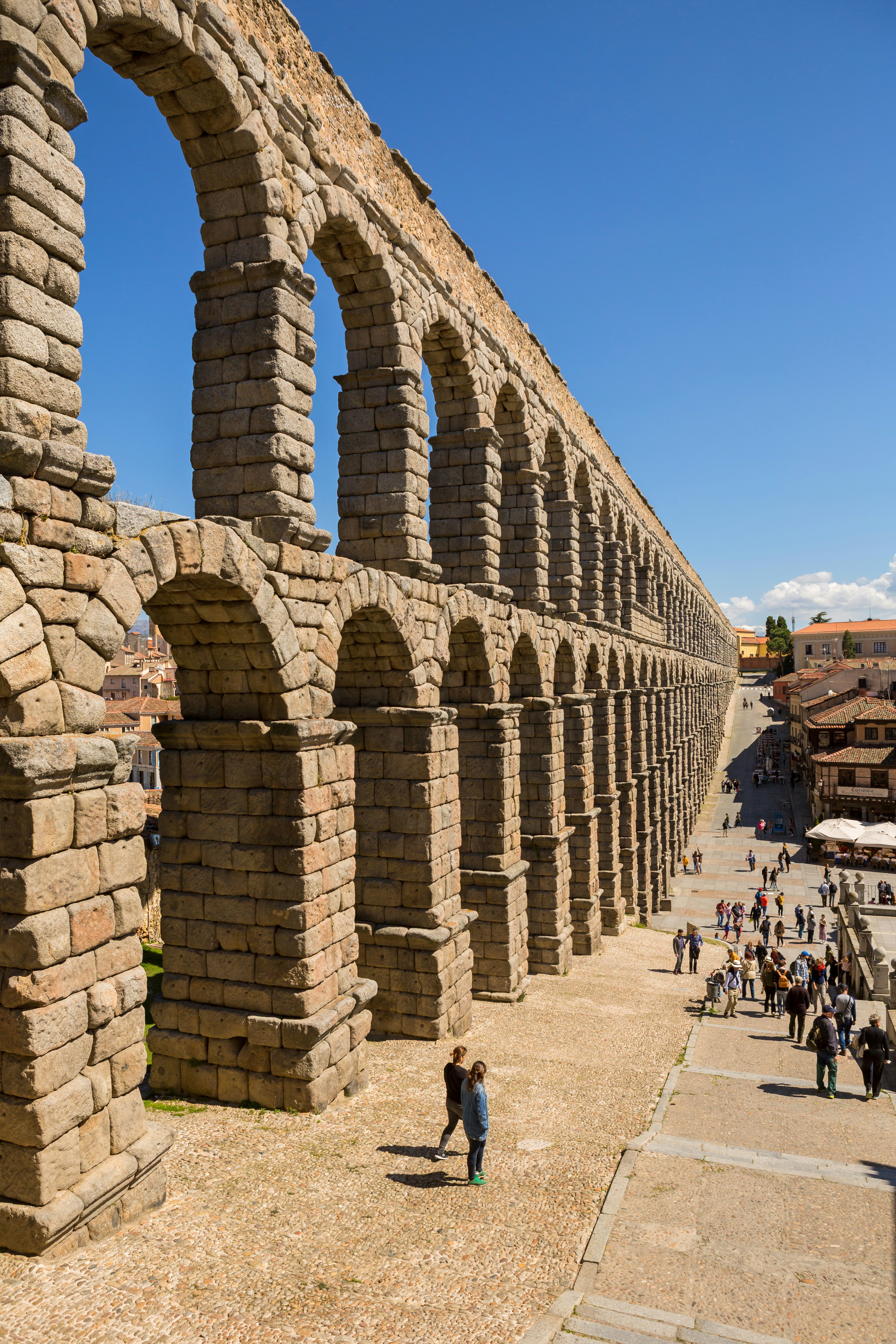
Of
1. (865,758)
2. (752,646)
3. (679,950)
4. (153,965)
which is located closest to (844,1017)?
(679,950)

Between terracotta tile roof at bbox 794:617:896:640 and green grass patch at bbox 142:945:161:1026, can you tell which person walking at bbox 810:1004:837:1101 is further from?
terracotta tile roof at bbox 794:617:896:640

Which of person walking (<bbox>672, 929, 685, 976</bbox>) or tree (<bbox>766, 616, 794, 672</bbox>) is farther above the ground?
tree (<bbox>766, 616, 794, 672</bbox>)

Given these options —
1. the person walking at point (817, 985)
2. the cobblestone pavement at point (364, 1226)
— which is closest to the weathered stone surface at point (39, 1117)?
the cobblestone pavement at point (364, 1226)

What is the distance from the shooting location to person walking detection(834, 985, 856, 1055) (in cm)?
1462

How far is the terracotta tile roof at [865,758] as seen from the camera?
1672 inches

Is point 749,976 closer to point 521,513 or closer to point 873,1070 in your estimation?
point 873,1070

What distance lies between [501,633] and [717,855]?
31795 millimetres

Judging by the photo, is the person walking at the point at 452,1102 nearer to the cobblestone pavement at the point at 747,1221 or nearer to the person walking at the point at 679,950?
the cobblestone pavement at the point at 747,1221

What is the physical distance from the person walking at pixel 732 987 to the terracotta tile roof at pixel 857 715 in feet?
102

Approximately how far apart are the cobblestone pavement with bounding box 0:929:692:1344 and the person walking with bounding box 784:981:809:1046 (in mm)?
4453

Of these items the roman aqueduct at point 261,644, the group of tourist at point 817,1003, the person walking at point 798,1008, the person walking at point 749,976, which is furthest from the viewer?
the person walking at point 749,976

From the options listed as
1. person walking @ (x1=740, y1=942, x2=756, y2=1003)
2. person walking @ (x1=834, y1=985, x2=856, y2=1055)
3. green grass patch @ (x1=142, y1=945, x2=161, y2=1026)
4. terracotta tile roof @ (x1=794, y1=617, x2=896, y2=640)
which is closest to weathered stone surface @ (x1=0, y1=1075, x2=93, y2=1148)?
green grass patch @ (x1=142, y1=945, x2=161, y2=1026)

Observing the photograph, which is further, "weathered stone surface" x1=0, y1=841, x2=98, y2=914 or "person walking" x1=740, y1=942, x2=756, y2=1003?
"person walking" x1=740, y1=942, x2=756, y2=1003

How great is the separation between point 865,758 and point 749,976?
2706 centimetres
